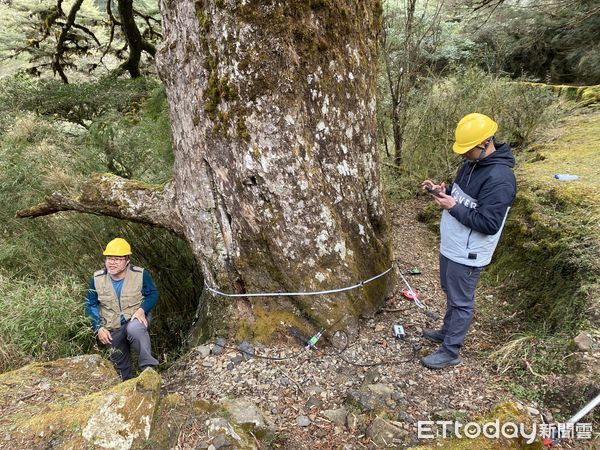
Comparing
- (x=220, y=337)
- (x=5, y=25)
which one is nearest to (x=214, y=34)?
(x=220, y=337)

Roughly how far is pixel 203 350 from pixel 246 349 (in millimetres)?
347

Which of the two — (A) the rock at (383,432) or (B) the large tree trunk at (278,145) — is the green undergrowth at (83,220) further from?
(A) the rock at (383,432)

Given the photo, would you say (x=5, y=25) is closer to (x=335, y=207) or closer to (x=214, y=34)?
(x=214, y=34)

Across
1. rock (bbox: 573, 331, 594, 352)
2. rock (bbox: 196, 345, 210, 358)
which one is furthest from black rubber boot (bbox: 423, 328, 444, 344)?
rock (bbox: 196, 345, 210, 358)

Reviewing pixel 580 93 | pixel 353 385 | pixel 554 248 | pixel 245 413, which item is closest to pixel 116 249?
pixel 245 413

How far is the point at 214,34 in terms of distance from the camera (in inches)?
104

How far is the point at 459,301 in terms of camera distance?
285 centimetres

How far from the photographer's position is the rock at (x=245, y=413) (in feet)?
7.36

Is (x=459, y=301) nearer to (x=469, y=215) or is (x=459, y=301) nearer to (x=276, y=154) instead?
(x=469, y=215)

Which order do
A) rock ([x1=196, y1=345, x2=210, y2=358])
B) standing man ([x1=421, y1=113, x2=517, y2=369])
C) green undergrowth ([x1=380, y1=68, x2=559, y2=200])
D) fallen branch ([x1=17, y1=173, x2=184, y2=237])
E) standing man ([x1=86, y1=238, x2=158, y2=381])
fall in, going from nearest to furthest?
standing man ([x1=421, y1=113, x2=517, y2=369]), rock ([x1=196, y1=345, x2=210, y2=358]), fallen branch ([x1=17, y1=173, x2=184, y2=237]), standing man ([x1=86, y1=238, x2=158, y2=381]), green undergrowth ([x1=380, y1=68, x2=559, y2=200])

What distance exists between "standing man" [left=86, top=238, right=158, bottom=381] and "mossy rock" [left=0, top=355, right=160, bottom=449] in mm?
980

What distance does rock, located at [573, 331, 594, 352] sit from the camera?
8.12 ft

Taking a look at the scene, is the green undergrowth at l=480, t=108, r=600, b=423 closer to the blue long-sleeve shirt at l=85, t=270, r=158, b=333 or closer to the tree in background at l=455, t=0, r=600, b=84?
the blue long-sleeve shirt at l=85, t=270, r=158, b=333

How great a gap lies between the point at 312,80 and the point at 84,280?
12.2 ft
